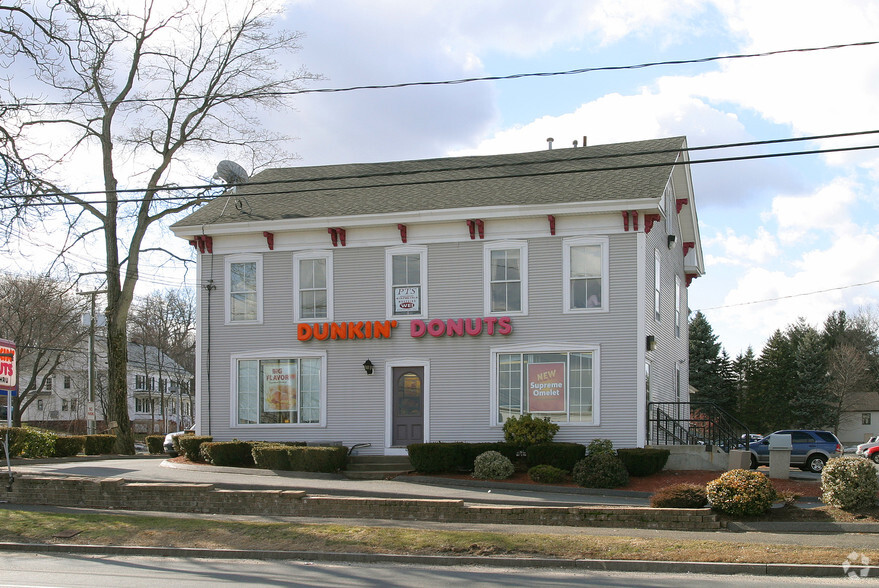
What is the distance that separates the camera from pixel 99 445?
2967 cm

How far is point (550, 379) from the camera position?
22.1 meters

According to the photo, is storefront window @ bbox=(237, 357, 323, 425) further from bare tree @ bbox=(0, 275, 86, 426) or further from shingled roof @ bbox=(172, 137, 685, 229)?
bare tree @ bbox=(0, 275, 86, 426)

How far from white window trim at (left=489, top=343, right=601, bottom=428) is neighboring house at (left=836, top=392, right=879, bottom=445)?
5431cm

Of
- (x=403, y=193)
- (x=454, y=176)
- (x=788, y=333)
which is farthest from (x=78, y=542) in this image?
(x=788, y=333)

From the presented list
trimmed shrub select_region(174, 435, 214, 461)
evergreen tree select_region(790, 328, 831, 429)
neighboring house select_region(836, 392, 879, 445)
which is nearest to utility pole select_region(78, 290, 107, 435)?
trimmed shrub select_region(174, 435, 214, 461)

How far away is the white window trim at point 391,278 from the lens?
23.2 m

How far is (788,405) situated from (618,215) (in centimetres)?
4615

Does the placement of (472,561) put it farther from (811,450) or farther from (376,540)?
(811,450)

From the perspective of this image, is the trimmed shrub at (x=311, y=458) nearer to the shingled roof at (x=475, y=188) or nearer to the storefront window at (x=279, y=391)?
the storefront window at (x=279, y=391)

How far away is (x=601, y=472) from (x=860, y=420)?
59.8 m

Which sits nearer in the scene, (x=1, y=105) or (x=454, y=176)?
(x=1, y=105)

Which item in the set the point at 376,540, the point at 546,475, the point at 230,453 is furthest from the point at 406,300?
the point at 376,540

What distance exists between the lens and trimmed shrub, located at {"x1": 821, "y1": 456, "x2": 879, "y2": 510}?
48.7 feet

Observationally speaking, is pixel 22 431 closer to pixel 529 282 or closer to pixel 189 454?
pixel 189 454
